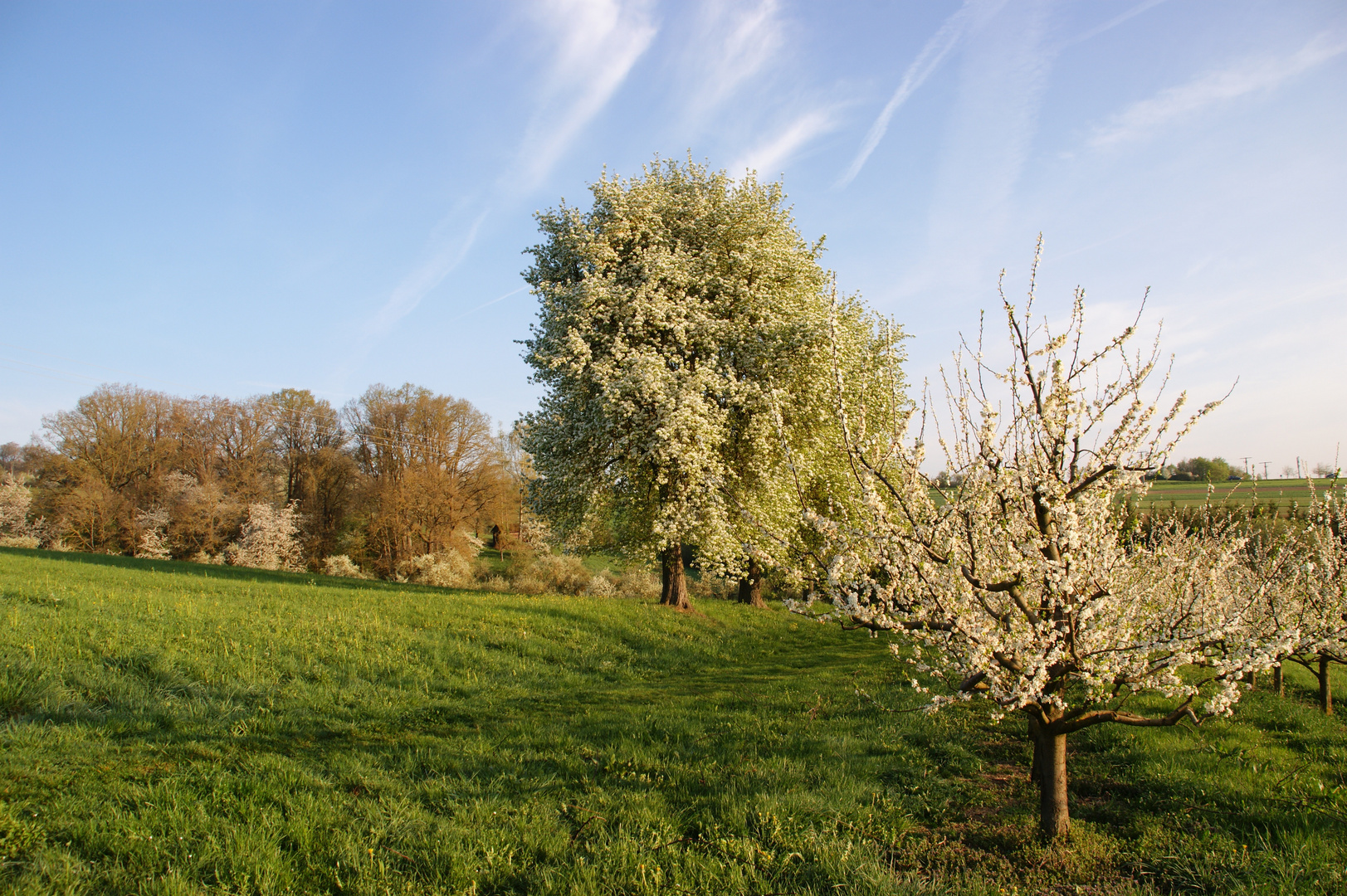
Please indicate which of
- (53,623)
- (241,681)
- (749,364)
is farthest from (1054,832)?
(53,623)

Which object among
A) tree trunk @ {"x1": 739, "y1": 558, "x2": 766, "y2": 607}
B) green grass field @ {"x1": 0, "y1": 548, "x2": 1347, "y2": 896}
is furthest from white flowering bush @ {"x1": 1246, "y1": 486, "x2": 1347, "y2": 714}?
tree trunk @ {"x1": 739, "y1": 558, "x2": 766, "y2": 607}

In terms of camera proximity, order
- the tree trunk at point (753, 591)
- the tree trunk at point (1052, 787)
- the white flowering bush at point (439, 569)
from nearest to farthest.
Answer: the tree trunk at point (1052, 787) < the tree trunk at point (753, 591) < the white flowering bush at point (439, 569)

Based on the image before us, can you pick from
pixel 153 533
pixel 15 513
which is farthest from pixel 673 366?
pixel 15 513

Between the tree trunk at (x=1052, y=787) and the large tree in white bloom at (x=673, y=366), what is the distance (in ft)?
37.3

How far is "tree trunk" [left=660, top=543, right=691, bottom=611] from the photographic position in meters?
22.2

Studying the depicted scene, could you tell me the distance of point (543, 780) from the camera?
23.8 ft

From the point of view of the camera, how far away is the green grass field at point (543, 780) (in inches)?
207

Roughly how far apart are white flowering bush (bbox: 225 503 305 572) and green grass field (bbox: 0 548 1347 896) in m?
31.7

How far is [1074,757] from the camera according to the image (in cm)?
873

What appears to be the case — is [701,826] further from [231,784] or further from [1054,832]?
[231,784]

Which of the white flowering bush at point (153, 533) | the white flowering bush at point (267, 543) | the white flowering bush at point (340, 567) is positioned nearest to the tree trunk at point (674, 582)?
the white flowering bush at point (340, 567)

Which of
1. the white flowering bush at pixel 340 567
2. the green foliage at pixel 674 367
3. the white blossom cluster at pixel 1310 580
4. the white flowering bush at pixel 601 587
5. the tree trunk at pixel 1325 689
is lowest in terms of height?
the white flowering bush at pixel 340 567

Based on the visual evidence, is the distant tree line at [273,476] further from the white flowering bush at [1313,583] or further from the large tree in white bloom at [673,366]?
the white flowering bush at [1313,583]

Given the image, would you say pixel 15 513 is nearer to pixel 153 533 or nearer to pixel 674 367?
pixel 153 533
